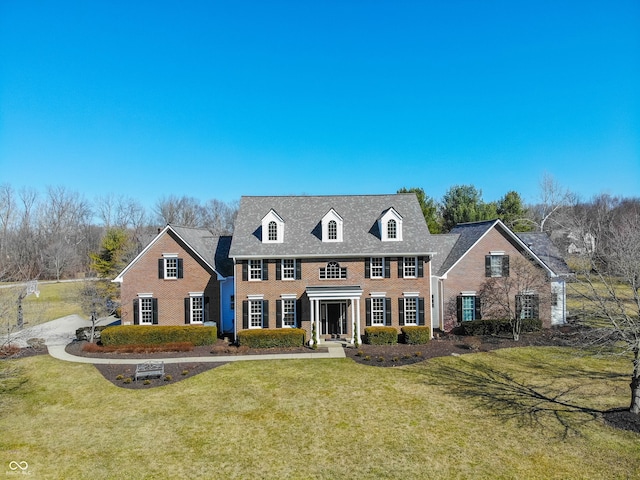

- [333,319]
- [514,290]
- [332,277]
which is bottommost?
[333,319]

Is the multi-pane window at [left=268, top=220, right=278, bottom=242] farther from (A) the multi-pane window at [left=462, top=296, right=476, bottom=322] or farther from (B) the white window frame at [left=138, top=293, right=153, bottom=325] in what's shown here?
(A) the multi-pane window at [left=462, top=296, right=476, bottom=322]

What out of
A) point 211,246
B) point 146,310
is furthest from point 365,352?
point 146,310

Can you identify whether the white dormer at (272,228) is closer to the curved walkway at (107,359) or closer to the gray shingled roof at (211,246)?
the gray shingled roof at (211,246)

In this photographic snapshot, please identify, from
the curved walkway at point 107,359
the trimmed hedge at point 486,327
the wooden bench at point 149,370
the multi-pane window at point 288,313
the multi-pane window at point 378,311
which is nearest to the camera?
the wooden bench at point 149,370

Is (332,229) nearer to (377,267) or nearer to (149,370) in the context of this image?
(377,267)

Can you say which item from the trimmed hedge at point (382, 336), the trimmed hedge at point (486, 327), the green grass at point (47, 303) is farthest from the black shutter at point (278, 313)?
the green grass at point (47, 303)

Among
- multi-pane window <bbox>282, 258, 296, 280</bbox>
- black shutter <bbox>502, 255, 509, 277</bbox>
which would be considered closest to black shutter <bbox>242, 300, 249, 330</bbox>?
multi-pane window <bbox>282, 258, 296, 280</bbox>

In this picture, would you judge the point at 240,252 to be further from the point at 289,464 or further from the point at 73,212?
the point at 73,212
